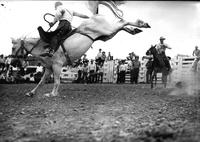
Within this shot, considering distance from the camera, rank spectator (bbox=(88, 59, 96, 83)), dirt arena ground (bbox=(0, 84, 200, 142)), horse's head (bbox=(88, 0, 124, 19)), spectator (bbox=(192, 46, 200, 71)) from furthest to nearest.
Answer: spectator (bbox=(88, 59, 96, 83)), spectator (bbox=(192, 46, 200, 71)), horse's head (bbox=(88, 0, 124, 19)), dirt arena ground (bbox=(0, 84, 200, 142))

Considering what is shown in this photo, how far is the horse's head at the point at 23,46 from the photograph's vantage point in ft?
31.0

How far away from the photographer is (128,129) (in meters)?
4.83

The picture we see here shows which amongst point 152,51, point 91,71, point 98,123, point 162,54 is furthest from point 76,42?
point 91,71

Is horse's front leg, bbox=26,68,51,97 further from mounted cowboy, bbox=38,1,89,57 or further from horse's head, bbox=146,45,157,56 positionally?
horse's head, bbox=146,45,157,56

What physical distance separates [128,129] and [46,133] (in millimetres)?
1236

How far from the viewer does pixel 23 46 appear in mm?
9453

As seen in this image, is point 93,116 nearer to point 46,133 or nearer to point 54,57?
point 46,133

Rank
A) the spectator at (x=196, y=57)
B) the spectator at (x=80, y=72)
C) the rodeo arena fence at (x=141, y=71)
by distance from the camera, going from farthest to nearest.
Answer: the spectator at (x=80, y=72) → the rodeo arena fence at (x=141, y=71) → the spectator at (x=196, y=57)

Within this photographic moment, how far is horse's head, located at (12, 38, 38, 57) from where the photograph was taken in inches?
372

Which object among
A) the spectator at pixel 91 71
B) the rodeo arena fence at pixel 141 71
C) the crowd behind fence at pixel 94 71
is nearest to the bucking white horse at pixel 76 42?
the crowd behind fence at pixel 94 71

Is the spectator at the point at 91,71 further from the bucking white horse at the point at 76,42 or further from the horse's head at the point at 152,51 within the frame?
the bucking white horse at the point at 76,42

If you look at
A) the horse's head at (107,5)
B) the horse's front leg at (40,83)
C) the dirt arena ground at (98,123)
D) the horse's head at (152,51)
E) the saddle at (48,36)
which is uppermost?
the horse's head at (107,5)

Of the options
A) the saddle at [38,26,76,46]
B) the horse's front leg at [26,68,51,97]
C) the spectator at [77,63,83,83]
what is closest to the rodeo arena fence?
the spectator at [77,63,83,83]

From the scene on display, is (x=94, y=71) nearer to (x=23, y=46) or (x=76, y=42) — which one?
(x=23, y=46)
